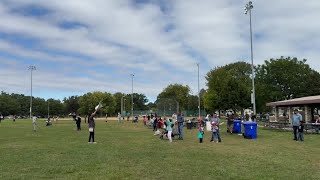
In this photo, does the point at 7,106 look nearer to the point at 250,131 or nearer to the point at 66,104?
the point at 66,104

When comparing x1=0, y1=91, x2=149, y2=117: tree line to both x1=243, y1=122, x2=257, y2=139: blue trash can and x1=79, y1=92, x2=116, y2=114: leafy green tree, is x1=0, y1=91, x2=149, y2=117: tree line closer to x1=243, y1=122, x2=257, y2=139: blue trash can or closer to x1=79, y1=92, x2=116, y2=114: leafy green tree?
x1=79, y1=92, x2=116, y2=114: leafy green tree

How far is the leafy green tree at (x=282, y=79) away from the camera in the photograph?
74.5 meters

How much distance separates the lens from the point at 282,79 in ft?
249

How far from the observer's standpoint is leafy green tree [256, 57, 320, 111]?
74469 mm

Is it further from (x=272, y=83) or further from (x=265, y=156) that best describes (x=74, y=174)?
(x=272, y=83)

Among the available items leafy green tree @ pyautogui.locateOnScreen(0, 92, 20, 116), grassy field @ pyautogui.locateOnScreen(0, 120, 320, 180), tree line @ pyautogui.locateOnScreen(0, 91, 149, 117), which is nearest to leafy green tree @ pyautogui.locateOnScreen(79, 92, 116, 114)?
tree line @ pyautogui.locateOnScreen(0, 91, 149, 117)

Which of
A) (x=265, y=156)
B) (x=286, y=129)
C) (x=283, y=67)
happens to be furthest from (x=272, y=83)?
(x=265, y=156)

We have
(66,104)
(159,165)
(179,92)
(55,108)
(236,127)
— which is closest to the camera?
(159,165)

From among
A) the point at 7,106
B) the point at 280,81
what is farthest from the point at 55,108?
the point at 280,81

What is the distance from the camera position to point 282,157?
1611cm

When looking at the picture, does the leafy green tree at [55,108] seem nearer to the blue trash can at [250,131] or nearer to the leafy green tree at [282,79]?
the leafy green tree at [282,79]

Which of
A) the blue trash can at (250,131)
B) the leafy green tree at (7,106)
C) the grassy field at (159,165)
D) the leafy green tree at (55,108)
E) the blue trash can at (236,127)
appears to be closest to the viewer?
the grassy field at (159,165)

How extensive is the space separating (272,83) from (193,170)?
66750 millimetres

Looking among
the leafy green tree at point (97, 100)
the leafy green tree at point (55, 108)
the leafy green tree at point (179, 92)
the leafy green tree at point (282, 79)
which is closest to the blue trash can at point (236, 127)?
the leafy green tree at point (282, 79)
